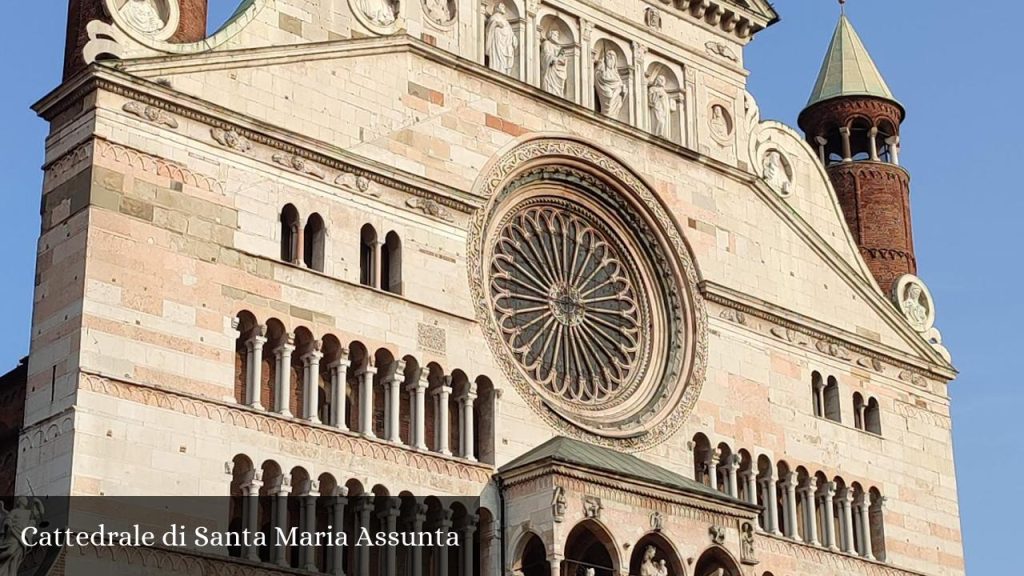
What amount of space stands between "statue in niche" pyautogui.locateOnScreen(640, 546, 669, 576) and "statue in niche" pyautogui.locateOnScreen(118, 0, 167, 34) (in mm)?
11254

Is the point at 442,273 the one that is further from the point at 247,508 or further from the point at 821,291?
the point at 821,291

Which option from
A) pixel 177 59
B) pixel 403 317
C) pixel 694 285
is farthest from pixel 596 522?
pixel 177 59

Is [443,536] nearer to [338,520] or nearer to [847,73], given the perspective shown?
[338,520]

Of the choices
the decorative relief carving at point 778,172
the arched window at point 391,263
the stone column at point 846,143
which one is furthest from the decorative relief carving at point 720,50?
the arched window at point 391,263

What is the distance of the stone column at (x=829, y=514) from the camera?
36.0m

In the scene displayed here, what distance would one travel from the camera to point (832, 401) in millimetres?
37406

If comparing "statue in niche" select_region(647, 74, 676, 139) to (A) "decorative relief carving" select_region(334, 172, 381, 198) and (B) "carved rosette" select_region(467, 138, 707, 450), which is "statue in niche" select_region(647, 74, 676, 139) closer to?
(B) "carved rosette" select_region(467, 138, 707, 450)

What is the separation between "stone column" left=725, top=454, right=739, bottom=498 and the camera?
34375mm

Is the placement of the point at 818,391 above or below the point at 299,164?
below

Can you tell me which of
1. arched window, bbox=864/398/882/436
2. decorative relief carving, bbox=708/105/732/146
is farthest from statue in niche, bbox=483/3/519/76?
arched window, bbox=864/398/882/436

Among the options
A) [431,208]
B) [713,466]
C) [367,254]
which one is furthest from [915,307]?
[367,254]

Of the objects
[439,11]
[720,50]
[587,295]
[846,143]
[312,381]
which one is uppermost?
[720,50]

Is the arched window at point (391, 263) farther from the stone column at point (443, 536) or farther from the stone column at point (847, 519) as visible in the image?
the stone column at point (847, 519)

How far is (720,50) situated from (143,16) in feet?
44.6
